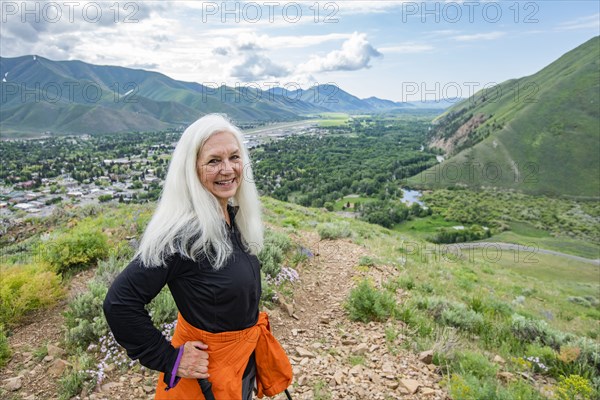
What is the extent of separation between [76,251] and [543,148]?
469 ft

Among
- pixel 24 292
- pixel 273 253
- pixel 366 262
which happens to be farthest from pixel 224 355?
pixel 366 262

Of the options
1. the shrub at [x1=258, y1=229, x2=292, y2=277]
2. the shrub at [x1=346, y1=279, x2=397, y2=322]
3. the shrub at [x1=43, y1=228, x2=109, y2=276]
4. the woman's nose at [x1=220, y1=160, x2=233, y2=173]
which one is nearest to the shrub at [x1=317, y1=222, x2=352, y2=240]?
the shrub at [x1=258, y1=229, x2=292, y2=277]

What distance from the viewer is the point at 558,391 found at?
485 cm

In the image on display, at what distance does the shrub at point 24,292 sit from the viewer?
5.70m

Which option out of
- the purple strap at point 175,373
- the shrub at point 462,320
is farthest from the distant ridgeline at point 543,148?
the purple strap at point 175,373

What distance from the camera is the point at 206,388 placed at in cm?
237

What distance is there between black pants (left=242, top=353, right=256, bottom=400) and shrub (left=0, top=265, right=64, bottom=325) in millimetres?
4986

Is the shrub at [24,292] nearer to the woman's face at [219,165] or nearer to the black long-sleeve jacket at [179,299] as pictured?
the black long-sleeve jacket at [179,299]

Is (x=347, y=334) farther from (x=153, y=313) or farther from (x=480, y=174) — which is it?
(x=480, y=174)

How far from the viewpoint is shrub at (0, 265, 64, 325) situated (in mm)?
5699

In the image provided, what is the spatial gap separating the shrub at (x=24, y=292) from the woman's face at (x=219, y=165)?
5.35 m

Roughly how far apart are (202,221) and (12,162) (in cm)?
12261

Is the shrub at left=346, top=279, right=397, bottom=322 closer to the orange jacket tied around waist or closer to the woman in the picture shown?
the orange jacket tied around waist

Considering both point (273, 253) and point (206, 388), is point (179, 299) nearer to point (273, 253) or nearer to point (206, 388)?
point (206, 388)
